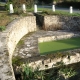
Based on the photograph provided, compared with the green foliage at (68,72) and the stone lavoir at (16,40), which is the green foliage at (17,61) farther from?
the green foliage at (68,72)

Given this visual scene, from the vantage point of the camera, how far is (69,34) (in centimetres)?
1527

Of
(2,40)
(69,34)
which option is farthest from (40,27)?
(2,40)

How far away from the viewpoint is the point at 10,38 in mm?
10648

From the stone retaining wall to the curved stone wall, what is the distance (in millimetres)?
882

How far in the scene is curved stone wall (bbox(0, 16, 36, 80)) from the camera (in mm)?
6619

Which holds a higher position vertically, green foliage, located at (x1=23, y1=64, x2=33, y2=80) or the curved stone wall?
the curved stone wall

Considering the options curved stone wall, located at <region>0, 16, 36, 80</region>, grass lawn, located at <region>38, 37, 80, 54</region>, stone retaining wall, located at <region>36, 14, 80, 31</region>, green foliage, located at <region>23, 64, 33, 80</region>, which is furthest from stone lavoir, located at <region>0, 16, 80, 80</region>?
green foliage, located at <region>23, 64, 33, 80</region>

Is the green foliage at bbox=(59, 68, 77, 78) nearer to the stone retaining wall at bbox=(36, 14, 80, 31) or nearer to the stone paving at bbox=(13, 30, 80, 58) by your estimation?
the stone paving at bbox=(13, 30, 80, 58)

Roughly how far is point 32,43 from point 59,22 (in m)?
4.40

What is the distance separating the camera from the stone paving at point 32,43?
35.7 ft

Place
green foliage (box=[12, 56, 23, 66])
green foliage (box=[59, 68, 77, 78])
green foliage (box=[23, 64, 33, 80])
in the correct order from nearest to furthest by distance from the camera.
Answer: green foliage (box=[23, 64, 33, 80]) < green foliage (box=[59, 68, 77, 78]) < green foliage (box=[12, 56, 23, 66])

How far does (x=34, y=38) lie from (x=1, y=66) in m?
7.30

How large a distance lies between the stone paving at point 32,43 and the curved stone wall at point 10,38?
1.15 feet

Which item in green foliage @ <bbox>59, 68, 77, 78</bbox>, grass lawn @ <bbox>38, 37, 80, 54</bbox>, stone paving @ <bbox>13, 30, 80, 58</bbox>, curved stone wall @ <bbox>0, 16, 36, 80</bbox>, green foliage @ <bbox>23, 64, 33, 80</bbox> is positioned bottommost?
grass lawn @ <bbox>38, 37, 80, 54</bbox>
